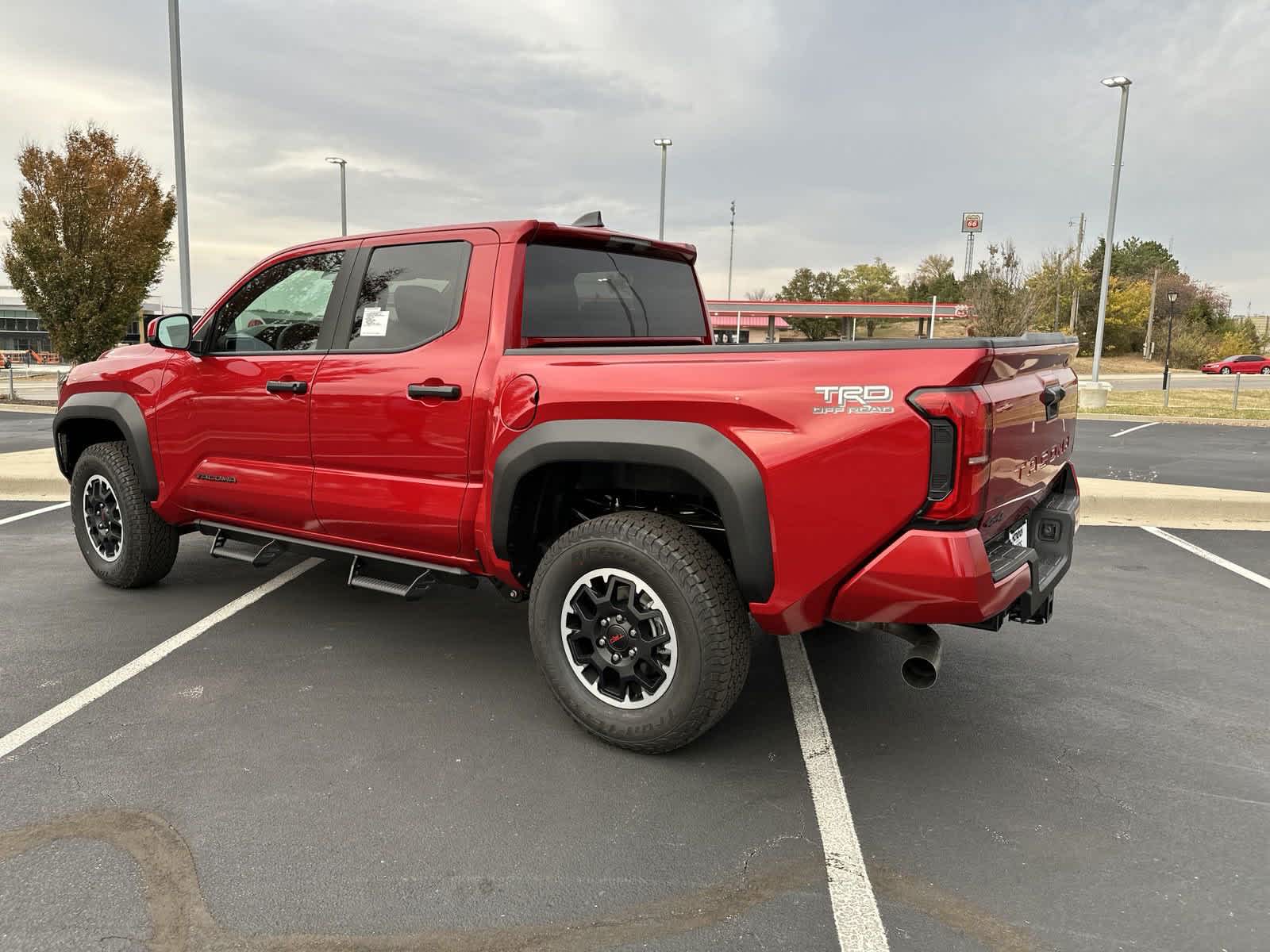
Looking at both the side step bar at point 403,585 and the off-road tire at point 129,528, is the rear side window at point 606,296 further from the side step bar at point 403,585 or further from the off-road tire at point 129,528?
the off-road tire at point 129,528

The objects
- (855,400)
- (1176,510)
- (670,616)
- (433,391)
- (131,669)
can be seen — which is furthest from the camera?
(1176,510)

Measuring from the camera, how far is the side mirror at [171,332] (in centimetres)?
471

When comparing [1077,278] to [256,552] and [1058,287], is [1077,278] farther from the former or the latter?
[256,552]

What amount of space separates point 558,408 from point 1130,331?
75601 millimetres

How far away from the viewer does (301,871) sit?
2.56 m

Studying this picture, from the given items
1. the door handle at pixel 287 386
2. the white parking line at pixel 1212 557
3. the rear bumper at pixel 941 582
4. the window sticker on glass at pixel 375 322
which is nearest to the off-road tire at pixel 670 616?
the rear bumper at pixel 941 582

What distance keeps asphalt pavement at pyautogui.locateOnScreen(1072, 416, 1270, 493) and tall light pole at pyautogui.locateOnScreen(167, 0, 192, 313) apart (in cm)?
1526

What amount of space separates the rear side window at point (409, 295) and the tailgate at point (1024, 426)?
2.12m

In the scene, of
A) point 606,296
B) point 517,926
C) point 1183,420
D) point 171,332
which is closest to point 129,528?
point 171,332

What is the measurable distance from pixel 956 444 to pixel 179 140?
16.9m

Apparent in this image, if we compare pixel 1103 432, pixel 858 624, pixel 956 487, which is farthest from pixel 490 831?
pixel 1103 432

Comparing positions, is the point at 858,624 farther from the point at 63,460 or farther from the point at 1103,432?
the point at 1103,432

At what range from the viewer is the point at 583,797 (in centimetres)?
301

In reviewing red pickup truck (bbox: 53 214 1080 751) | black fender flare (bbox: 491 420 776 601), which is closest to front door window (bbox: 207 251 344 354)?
red pickup truck (bbox: 53 214 1080 751)
